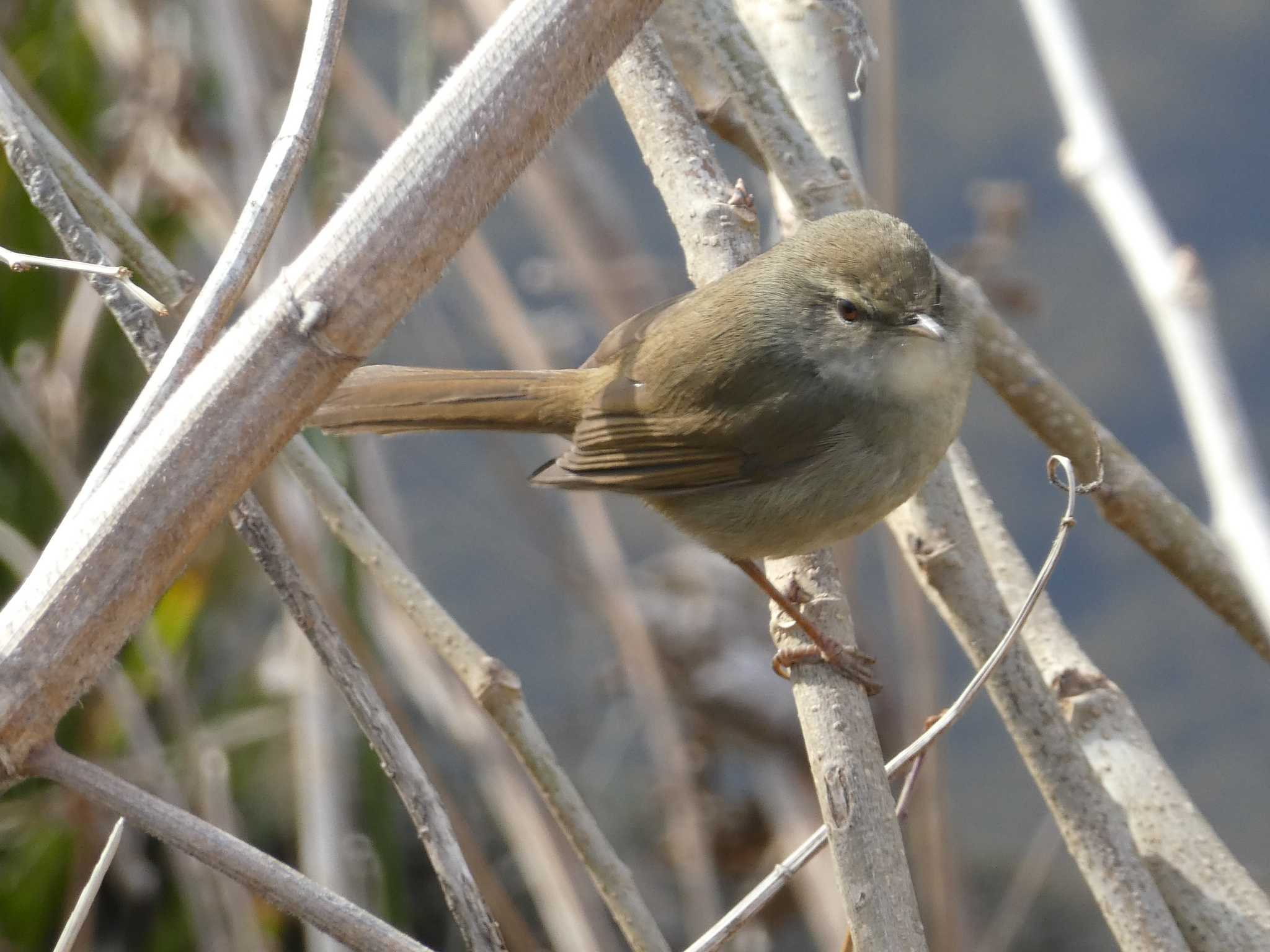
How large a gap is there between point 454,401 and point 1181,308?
4.48 ft

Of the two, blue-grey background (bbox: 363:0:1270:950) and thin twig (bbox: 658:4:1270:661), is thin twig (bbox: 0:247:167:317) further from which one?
blue-grey background (bbox: 363:0:1270:950)

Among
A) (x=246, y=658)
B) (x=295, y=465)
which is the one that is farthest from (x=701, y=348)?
(x=246, y=658)

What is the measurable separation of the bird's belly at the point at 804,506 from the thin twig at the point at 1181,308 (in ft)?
2.35

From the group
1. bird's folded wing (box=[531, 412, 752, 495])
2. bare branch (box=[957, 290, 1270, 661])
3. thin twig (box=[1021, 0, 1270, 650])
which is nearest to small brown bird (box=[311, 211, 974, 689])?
bird's folded wing (box=[531, 412, 752, 495])

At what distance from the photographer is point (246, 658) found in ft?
13.7

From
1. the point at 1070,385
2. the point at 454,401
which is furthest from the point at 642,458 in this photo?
the point at 1070,385

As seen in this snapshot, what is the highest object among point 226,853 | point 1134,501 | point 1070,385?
point 1070,385

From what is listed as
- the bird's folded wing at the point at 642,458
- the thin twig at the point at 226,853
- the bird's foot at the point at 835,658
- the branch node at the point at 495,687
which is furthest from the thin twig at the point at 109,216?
the bird's foot at the point at 835,658

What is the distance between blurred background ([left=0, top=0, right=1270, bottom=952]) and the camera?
10.7 ft

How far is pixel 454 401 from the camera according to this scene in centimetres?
245

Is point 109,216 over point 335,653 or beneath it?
over

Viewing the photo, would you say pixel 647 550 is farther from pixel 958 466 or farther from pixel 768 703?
pixel 958 466

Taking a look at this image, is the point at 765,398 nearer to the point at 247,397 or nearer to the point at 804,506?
the point at 804,506

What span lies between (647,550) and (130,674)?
224 cm
